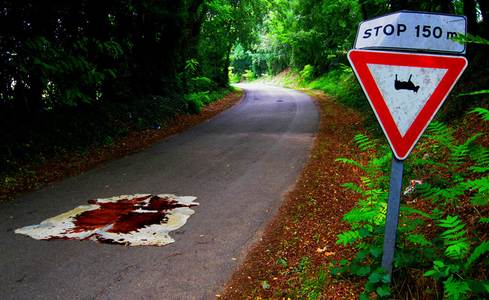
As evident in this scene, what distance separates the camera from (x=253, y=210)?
6.43 metres

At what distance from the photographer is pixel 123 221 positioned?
5.86 m

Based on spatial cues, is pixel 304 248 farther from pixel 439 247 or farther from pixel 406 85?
pixel 406 85

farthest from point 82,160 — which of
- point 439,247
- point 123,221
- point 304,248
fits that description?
point 439,247

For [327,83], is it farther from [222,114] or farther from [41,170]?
[41,170]

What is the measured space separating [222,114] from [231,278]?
50.7 ft

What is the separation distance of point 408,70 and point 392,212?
101 cm

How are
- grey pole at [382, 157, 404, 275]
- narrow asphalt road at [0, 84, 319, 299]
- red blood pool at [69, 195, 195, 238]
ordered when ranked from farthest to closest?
red blood pool at [69, 195, 195, 238]
narrow asphalt road at [0, 84, 319, 299]
grey pole at [382, 157, 404, 275]

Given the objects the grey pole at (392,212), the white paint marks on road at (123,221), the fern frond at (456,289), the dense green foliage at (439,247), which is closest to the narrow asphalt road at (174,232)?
the white paint marks on road at (123,221)

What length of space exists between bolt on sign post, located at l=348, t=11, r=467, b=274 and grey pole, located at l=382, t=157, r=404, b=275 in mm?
14

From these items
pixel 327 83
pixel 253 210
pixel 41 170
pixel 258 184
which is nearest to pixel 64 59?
pixel 41 170

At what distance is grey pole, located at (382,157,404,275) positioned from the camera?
2.59 meters

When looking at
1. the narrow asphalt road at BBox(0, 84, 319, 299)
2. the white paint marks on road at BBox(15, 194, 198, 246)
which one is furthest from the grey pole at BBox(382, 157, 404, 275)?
the white paint marks on road at BBox(15, 194, 198, 246)

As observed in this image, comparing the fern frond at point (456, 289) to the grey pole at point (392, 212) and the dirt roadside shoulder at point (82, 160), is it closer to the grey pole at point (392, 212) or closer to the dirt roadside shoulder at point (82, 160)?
the grey pole at point (392, 212)

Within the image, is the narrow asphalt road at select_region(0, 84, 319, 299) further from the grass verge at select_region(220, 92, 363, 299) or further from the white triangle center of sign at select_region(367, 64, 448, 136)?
the white triangle center of sign at select_region(367, 64, 448, 136)
